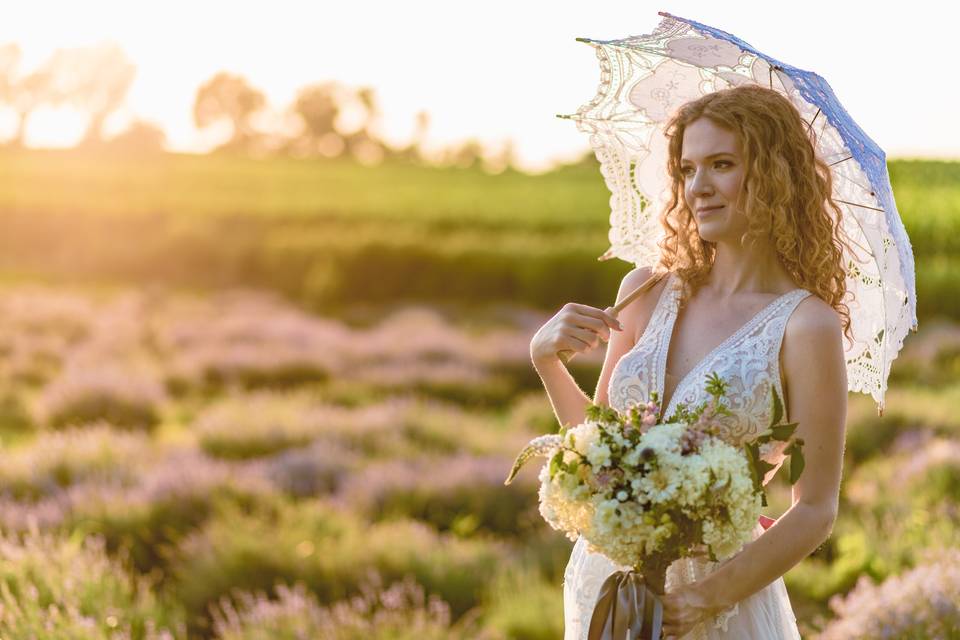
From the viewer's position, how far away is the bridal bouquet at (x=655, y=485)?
2172 millimetres

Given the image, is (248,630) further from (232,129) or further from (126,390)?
(232,129)

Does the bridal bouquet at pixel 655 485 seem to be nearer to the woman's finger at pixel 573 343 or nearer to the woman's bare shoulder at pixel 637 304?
the woman's finger at pixel 573 343

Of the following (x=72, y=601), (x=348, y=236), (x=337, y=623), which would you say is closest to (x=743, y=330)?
(x=337, y=623)

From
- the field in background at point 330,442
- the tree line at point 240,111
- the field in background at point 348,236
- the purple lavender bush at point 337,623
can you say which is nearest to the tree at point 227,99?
the tree line at point 240,111

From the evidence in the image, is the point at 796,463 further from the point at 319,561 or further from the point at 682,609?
the point at 319,561

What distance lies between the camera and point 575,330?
2.68 meters

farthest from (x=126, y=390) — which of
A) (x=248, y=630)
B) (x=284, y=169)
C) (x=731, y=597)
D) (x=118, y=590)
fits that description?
(x=284, y=169)

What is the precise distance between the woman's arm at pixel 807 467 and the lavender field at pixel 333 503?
2.17 meters

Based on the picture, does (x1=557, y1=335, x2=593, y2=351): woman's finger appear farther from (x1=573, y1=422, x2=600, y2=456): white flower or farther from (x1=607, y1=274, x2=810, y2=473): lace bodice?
(x1=573, y1=422, x2=600, y2=456): white flower

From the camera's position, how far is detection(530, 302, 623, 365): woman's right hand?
265 cm

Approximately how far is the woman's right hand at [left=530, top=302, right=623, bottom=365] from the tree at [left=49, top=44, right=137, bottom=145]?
208ft

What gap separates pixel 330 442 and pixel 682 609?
20.5 feet

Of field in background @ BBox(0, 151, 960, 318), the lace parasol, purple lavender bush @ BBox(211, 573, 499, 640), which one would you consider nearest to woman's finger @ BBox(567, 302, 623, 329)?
the lace parasol

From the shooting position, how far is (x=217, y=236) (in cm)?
2142
